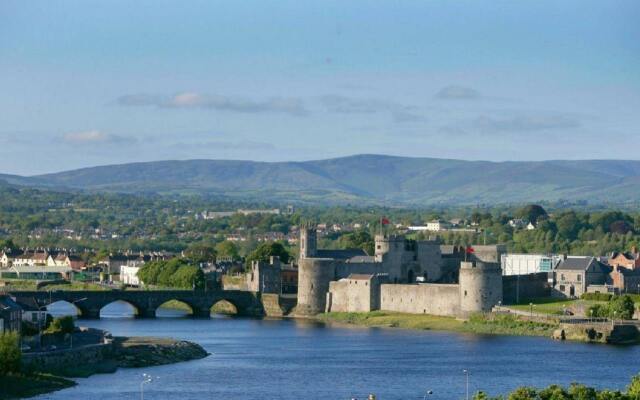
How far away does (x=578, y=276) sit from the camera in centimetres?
8981

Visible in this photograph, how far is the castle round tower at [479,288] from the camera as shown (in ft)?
272

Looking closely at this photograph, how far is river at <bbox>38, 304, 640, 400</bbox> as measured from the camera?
181 ft

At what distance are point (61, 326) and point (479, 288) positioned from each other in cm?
2390

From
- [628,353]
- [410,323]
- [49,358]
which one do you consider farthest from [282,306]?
[49,358]

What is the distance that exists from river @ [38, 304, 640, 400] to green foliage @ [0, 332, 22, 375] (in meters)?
1.87

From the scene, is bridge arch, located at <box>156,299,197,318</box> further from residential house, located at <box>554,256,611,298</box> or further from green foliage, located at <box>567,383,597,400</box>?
green foliage, located at <box>567,383,597,400</box>

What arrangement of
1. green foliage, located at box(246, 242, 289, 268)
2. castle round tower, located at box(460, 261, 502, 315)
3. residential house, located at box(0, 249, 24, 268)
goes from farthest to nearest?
residential house, located at box(0, 249, 24, 268), green foliage, located at box(246, 242, 289, 268), castle round tower, located at box(460, 261, 502, 315)

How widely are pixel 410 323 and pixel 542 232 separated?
60657 millimetres

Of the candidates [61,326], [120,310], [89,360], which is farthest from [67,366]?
[120,310]

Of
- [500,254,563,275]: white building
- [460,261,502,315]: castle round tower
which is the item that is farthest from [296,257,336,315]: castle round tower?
[500,254,563,275]: white building

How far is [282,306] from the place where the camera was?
95.4 meters

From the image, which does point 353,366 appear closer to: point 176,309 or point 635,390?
point 635,390

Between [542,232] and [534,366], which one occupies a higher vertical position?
[542,232]

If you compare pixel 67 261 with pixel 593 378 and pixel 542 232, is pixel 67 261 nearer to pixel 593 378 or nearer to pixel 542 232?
pixel 542 232
